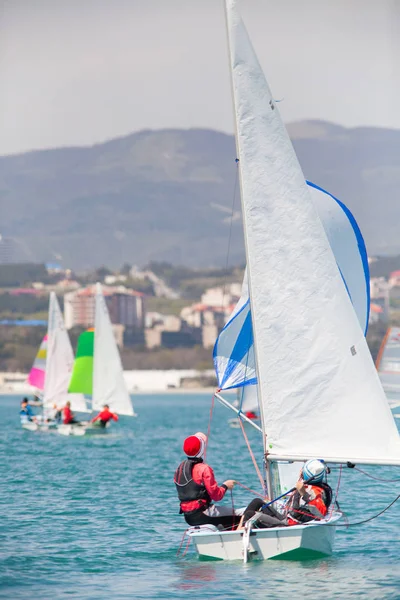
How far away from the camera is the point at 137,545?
16.7m

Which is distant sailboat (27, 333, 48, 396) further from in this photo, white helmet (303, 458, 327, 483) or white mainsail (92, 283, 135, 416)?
white helmet (303, 458, 327, 483)

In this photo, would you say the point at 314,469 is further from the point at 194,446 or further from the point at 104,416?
the point at 104,416

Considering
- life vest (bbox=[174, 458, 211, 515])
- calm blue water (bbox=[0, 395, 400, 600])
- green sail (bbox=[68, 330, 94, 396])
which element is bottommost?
calm blue water (bbox=[0, 395, 400, 600])

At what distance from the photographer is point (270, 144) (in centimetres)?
1419

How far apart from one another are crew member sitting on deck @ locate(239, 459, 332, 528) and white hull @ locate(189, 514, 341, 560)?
21 cm

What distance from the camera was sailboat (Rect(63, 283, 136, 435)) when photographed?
155 ft

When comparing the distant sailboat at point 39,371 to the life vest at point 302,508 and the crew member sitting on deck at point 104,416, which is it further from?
the life vest at point 302,508

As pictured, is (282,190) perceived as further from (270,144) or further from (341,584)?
(341,584)

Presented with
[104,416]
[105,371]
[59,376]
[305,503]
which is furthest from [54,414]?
[305,503]

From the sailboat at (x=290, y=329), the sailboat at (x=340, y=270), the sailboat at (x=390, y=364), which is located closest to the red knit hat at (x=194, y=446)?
the sailboat at (x=290, y=329)

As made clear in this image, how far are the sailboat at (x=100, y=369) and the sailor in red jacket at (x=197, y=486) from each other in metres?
32.8

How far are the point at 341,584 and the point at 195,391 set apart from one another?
184666mm

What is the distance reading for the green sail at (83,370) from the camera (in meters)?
47.8

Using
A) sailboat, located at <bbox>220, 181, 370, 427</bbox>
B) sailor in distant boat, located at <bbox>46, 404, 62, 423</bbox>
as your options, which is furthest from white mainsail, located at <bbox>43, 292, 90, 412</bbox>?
sailboat, located at <bbox>220, 181, 370, 427</bbox>
